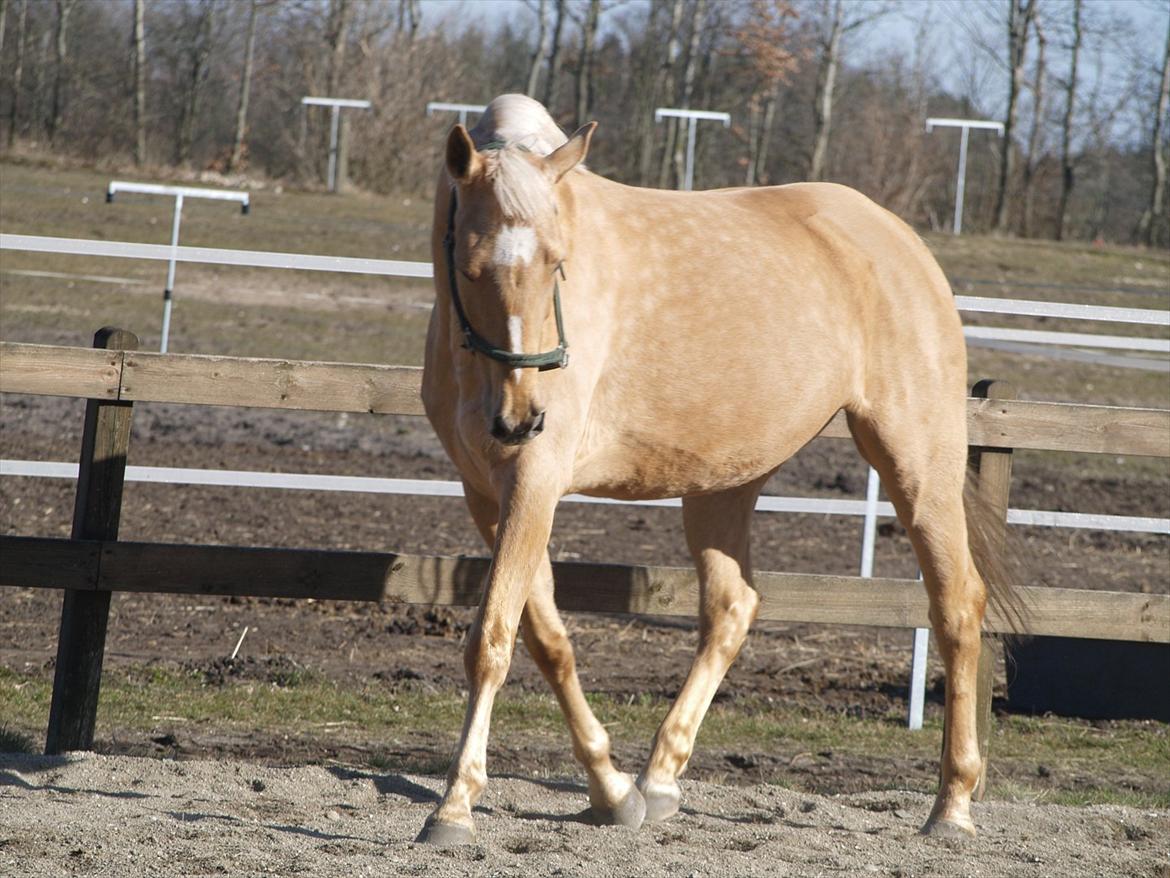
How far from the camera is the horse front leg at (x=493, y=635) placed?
305 centimetres

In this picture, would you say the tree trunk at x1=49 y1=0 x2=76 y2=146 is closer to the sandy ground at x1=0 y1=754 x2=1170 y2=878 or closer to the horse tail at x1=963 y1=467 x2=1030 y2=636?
the sandy ground at x1=0 y1=754 x2=1170 y2=878

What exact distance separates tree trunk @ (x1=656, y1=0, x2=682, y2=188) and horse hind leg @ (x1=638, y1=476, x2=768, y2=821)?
2789 cm

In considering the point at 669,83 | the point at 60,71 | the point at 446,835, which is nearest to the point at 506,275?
the point at 446,835

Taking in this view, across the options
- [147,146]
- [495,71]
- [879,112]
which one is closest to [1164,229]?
[879,112]

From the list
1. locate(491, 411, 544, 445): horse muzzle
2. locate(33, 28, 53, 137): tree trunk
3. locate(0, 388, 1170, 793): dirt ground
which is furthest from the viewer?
locate(33, 28, 53, 137): tree trunk

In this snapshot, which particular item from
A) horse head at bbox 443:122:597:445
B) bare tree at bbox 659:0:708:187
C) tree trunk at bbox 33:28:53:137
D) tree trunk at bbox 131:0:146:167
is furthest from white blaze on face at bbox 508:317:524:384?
tree trunk at bbox 33:28:53:137

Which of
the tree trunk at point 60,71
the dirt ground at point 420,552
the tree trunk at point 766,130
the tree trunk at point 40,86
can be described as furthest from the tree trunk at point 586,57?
the dirt ground at point 420,552

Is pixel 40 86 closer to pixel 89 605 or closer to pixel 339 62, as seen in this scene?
pixel 339 62

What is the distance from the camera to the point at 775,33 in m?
36.9

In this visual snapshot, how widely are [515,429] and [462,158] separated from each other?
25.2 inches

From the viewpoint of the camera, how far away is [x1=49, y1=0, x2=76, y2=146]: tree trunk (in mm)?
31078

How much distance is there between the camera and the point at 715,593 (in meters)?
4.05

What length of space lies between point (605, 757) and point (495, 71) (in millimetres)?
40537

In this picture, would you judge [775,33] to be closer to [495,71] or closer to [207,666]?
[495,71]
